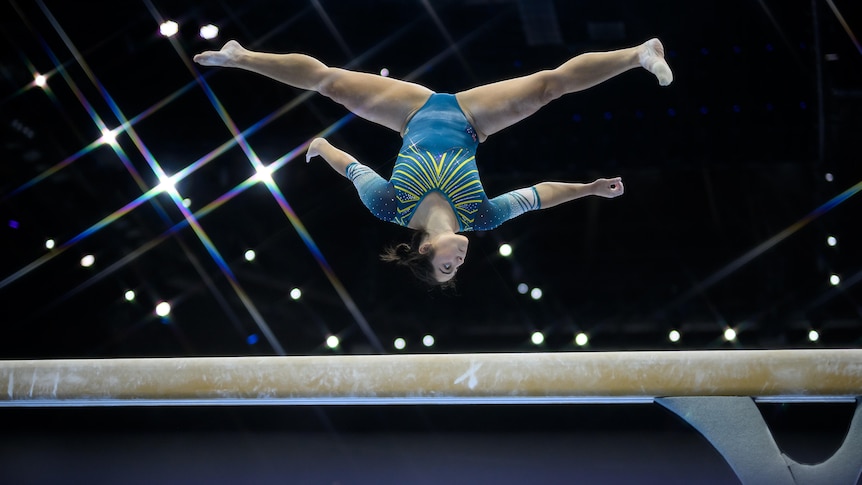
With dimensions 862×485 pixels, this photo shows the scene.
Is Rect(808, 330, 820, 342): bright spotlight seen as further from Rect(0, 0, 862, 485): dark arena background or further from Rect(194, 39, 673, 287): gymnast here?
Rect(194, 39, 673, 287): gymnast

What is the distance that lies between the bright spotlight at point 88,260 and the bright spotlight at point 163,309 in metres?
0.65

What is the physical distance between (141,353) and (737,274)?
4373 millimetres

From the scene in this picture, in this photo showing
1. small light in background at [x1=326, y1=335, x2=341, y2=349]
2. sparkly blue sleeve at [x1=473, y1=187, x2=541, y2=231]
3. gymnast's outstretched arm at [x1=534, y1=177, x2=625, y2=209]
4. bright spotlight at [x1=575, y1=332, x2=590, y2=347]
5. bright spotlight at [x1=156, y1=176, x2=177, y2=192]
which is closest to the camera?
sparkly blue sleeve at [x1=473, y1=187, x2=541, y2=231]

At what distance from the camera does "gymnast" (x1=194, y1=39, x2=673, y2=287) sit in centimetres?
314

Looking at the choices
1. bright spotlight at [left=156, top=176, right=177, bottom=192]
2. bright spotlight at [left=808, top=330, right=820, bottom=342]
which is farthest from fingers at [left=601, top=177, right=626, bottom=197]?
bright spotlight at [left=156, top=176, right=177, bottom=192]

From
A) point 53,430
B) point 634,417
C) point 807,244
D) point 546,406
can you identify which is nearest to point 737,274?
point 807,244

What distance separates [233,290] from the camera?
5605mm

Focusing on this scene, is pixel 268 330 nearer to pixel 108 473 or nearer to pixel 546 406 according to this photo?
pixel 108 473

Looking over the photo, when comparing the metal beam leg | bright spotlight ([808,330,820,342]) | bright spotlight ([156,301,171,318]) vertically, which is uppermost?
bright spotlight ([156,301,171,318])

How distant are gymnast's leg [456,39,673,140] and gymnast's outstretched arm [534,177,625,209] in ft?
1.16

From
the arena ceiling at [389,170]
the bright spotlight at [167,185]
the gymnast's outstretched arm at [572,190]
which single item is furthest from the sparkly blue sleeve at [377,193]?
the bright spotlight at [167,185]

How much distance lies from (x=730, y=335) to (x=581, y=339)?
1.02m

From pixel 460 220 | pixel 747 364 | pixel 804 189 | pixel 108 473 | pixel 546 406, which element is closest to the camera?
pixel 747 364

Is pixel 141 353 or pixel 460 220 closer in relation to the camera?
pixel 460 220
